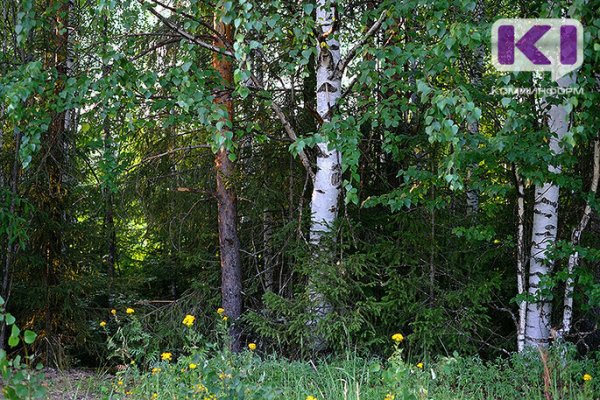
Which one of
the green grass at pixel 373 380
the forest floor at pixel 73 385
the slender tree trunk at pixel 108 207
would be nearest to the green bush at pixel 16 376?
the green grass at pixel 373 380

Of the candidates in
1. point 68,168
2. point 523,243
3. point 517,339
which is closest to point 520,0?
point 523,243

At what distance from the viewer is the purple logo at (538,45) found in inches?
173

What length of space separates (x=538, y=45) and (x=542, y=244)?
6.62ft

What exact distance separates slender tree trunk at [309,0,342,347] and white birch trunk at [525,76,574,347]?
72.0 inches

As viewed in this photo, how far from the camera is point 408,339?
6.08 m

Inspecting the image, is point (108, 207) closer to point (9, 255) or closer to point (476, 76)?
point (9, 255)

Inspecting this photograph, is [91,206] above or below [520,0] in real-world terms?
below

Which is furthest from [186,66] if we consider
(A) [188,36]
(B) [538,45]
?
(B) [538,45]

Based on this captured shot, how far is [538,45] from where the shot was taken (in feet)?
15.5

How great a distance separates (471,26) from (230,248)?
3.52 meters

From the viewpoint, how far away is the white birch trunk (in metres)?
5.79

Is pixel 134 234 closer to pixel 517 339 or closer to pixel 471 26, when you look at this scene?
pixel 517 339

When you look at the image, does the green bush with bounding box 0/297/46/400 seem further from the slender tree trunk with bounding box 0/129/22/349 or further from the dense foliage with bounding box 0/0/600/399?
the slender tree trunk with bounding box 0/129/22/349

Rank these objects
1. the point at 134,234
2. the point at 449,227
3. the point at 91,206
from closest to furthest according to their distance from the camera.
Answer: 1. the point at 449,227
2. the point at 91,206
3. the point at 134,234
